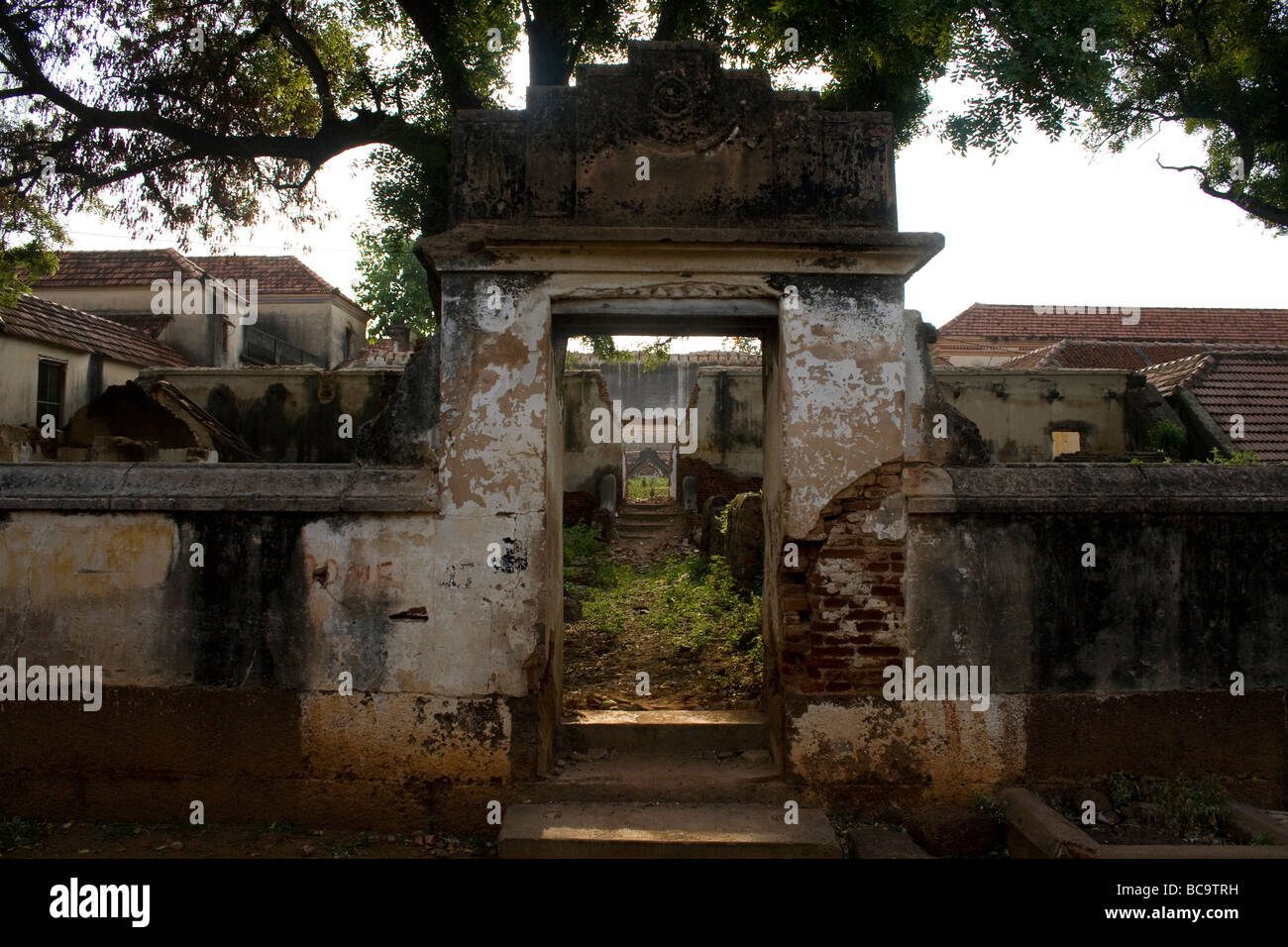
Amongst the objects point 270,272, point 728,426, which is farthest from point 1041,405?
point 270,272

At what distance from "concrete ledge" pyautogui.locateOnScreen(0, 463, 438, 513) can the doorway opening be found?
3.49 feet

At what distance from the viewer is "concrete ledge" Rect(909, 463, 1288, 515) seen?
14.2 feet

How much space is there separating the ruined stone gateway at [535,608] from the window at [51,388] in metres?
14.1

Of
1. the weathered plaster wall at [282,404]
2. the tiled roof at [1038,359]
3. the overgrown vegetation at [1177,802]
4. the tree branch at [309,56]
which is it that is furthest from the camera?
the tiled roof at [1038,359]

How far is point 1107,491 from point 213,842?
491 centimetres

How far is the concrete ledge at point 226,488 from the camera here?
435 centimetres

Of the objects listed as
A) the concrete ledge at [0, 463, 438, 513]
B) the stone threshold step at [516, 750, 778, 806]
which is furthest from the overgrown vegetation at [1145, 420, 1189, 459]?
the concrete ledge at [0, 463, 438, 513]

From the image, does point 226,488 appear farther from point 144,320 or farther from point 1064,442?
point 144,320

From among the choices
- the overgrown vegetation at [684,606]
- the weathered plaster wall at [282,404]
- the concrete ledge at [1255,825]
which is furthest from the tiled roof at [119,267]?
the concrete ledge at [1255,825]

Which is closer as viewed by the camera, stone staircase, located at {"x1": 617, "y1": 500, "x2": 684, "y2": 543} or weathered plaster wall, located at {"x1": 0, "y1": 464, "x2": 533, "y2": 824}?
weathered plaster wall, located at {"x1": 0, "y1": 464, "x2": 533, "y2": 824}

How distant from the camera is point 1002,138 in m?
7.99

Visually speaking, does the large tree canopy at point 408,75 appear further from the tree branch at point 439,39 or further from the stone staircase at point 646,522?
the stone staircase at point 646,522

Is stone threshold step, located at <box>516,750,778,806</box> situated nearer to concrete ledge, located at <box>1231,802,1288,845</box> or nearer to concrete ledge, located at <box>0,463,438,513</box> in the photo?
concrete ledge, located at <box>0,463,438,513</box>
